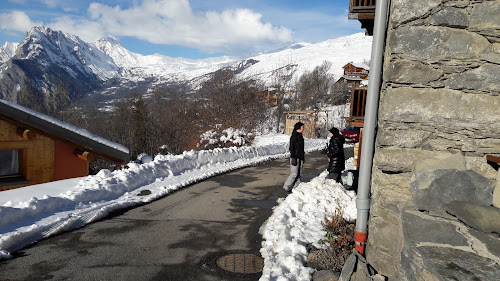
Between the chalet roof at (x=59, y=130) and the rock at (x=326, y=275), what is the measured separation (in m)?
8.97

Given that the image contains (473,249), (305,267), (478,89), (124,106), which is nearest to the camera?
(473,249)

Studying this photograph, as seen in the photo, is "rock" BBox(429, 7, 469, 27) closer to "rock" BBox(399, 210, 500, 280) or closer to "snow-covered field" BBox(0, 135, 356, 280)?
"rock" BBox(399, 210, 500, 280)

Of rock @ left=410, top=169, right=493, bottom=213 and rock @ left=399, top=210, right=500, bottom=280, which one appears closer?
rock @ left=399, top=210, right=500, bottom=280

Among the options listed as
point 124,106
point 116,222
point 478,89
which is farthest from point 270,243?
point 124,106

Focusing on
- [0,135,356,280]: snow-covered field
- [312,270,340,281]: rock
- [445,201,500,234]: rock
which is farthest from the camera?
[0,135,356,280]: snow-covered field

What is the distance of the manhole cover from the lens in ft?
16.3

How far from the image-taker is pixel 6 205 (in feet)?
21.3

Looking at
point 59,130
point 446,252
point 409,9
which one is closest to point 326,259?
point 446,252

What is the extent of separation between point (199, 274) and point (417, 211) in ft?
9.86

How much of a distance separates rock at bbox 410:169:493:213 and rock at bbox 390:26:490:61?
3.81 ft

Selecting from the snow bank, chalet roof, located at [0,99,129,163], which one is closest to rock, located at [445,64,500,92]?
the snow bank

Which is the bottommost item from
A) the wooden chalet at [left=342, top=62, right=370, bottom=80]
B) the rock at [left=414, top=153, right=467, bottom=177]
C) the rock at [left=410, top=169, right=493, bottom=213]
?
the rock at [left=410, top=169, right=493, bottom=213]

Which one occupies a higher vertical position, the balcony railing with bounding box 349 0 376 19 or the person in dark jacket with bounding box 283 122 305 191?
the balcony railing with bounding box 349 0 376 19

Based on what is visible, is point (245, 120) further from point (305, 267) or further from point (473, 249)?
point (473, 249)
